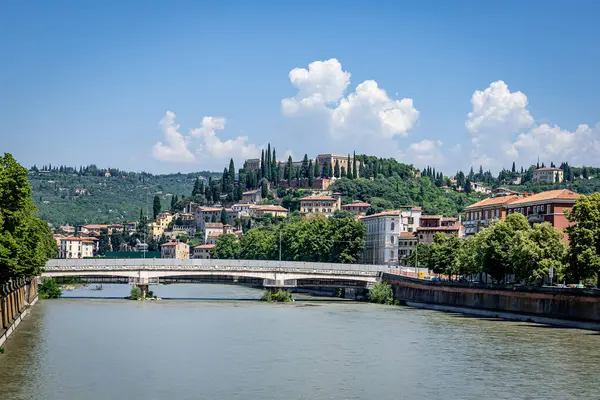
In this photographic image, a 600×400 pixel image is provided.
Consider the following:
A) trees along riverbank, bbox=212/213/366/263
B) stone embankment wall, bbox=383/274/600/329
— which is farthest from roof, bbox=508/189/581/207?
trees along riverbank, bbox=212/213/366/263

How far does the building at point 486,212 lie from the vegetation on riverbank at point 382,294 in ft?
46.3

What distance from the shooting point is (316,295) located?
98938mm

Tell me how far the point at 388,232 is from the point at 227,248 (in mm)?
42716

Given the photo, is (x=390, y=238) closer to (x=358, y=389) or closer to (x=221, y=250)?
(x=221, y=250)

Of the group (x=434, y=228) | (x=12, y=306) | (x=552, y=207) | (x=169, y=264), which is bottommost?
(x=12, y=306)

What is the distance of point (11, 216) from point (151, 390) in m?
17.0

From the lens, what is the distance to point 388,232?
130 metres

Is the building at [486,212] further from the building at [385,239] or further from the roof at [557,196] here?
the building at [385,239]

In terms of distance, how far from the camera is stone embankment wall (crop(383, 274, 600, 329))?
54625 millimetres

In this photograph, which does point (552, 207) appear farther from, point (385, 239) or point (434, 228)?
point (385, 239)

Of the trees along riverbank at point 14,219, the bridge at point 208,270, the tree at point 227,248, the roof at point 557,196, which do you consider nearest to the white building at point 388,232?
the tree at point 227,248

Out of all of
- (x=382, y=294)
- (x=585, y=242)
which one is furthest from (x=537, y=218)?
(x=585, y=242)

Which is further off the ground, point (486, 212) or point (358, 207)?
point (358, 207)

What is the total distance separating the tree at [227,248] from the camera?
159975mm
